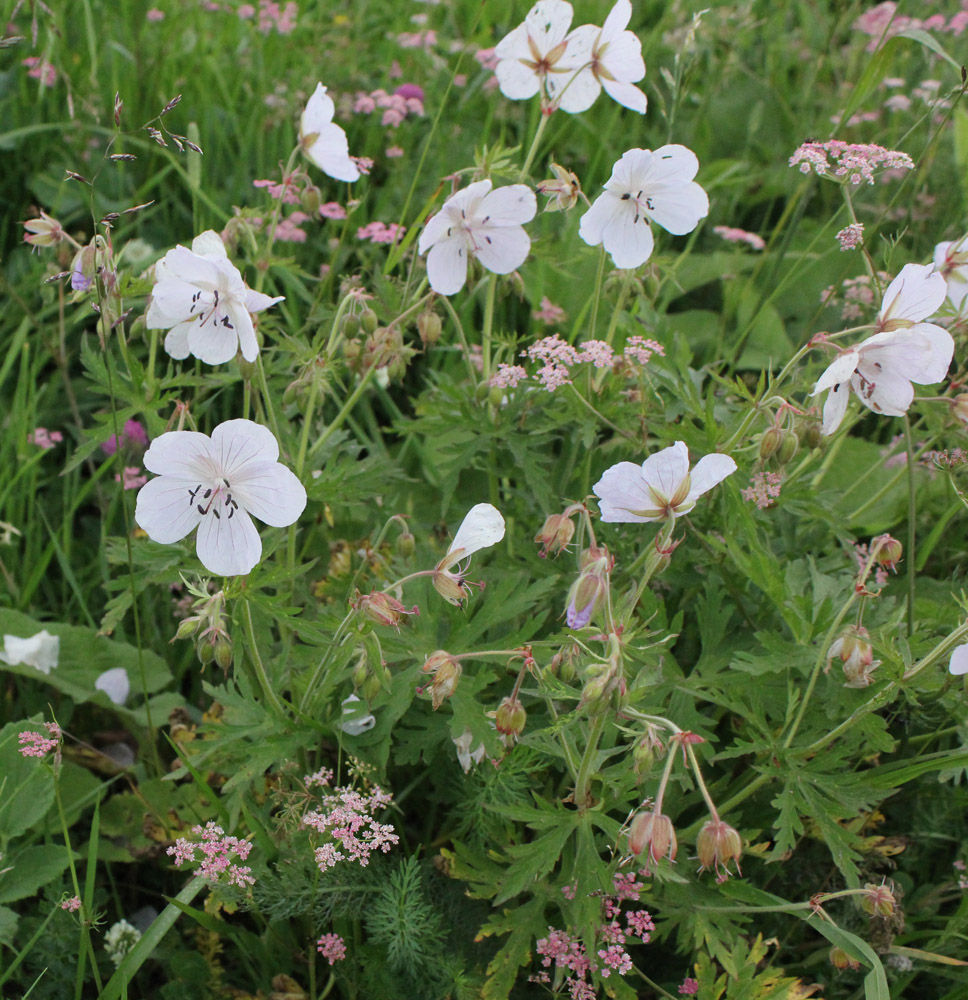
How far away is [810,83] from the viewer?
137 inches

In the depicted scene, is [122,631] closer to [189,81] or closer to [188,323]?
[188,323]

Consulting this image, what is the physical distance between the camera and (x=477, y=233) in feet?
5.75

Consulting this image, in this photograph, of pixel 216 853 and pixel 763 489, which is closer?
pixel 216 853

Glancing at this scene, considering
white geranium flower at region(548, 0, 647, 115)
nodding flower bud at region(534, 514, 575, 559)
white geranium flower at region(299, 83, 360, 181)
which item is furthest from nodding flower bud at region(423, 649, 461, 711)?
white geranium flower at region(548, 0, 647, 115)

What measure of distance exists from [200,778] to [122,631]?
0.71m

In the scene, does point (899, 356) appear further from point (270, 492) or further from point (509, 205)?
point (270, 492)

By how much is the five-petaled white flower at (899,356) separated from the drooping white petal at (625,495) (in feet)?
1.04

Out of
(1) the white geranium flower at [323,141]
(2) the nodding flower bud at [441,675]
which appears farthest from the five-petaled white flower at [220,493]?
(1) the white geranium flower at [323,141]

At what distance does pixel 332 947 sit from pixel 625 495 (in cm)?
85

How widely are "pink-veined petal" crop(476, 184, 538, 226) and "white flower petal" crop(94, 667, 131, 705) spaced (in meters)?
1.24

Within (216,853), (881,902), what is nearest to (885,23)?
(881,902)

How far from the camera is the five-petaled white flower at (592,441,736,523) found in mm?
1357

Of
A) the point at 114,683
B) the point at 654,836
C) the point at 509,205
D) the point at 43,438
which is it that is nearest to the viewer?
the point at 654,836

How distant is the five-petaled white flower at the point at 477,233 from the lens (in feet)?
5.50
